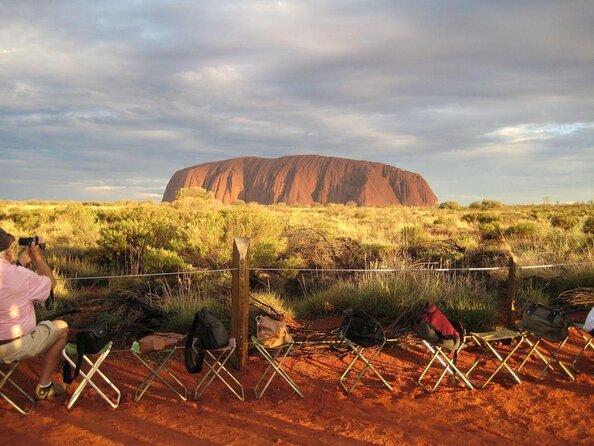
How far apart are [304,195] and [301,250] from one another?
87692 mm

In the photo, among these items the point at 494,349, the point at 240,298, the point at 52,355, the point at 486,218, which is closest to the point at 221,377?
the point at 240,298

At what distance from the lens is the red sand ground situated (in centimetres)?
386

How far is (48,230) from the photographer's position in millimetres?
15992

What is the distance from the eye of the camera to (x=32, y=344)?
13.7 feet

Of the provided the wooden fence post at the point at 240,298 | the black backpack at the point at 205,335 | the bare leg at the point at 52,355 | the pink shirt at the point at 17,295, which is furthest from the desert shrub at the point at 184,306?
the pink shirt at the point at 17,295

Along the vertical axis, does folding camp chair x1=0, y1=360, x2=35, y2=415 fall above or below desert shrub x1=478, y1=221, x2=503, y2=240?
below

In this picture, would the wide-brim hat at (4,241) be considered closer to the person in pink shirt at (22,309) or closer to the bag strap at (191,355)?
the person in pink shirt at (22,309)

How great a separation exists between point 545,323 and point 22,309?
463cm

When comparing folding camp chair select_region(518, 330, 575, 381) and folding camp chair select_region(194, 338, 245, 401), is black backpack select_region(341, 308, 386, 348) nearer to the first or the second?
folding camp chair select_region(194, 338, 245, 401)

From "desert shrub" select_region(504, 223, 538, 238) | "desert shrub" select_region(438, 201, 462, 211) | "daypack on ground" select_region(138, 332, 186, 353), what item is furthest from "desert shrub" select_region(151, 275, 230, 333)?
"desert shrub" select_region(438, 201, 462, 211)

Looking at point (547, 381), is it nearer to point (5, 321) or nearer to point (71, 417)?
point (71, 417)

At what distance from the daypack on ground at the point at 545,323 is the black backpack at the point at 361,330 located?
1.46 meters

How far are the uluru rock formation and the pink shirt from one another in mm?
91071

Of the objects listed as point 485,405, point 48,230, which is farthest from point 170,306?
point 48,230
